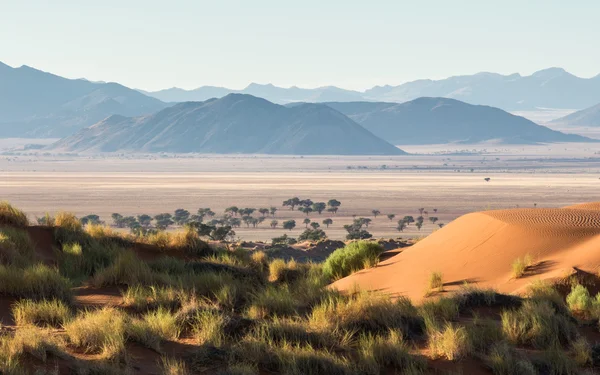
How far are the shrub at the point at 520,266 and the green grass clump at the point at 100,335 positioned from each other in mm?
8002

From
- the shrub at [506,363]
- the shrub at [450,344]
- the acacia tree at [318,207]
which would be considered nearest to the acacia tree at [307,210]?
the acacia tree at [318,207]

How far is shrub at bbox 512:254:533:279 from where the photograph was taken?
51.2 feet

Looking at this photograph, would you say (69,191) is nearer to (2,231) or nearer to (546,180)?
(546,180)

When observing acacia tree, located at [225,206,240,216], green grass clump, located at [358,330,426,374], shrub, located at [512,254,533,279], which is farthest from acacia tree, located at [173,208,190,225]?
green grass clump, located at [358,330,426,374]

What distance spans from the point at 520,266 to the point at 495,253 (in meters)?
1.46

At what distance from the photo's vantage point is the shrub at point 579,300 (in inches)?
504

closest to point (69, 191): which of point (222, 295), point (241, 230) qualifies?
point (241, 230)

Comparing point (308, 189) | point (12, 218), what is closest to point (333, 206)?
point (308, 189)

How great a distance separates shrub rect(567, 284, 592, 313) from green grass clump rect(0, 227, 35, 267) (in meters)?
9.34

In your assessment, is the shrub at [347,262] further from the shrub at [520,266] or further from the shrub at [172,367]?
the shrub at [172,367]

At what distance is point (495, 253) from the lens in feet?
56.1

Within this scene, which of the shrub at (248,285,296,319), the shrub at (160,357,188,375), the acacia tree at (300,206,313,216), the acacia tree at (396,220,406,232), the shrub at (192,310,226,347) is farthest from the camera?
the acacia tree at (300,206,313,216)

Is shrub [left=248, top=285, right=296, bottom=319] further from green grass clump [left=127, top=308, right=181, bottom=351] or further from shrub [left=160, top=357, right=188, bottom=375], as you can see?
shrub [left=160, top=357, right=188, bottom=375]

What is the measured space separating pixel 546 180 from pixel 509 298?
11159 cm
